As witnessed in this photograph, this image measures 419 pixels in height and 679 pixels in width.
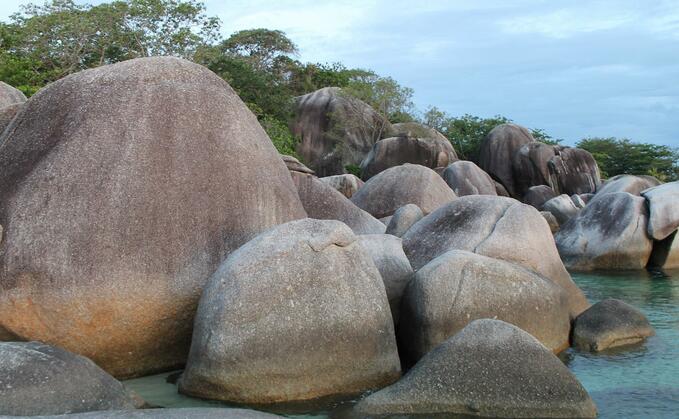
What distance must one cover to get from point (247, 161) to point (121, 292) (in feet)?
6.71

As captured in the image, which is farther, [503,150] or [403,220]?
[503,150]

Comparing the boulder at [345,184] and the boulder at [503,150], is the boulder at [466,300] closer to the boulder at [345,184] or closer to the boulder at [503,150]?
the boulder at [345,184]

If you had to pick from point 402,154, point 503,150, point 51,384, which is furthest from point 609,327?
point 503,150

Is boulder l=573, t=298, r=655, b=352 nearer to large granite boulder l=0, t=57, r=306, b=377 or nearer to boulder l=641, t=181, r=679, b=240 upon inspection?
large granite boulder l=0, t=57, r=306, b=377

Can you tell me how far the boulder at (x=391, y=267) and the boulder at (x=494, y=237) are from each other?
1.04 meters

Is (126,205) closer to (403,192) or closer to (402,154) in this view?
(403,192)

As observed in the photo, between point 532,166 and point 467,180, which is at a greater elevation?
point 467,180

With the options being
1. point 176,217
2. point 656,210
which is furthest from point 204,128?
point 656,210

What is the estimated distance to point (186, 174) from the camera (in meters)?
8.35

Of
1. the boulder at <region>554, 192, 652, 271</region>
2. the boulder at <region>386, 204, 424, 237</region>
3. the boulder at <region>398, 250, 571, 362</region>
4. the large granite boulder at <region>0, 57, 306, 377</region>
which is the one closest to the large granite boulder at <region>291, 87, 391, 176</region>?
the boulder at <region>554, 192, 652, 271</region>

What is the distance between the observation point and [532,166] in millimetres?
37750

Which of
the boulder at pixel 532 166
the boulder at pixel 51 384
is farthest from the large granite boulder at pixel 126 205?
the boulder at pixel 532 166

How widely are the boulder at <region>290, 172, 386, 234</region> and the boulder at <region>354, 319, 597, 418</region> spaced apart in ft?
20.1

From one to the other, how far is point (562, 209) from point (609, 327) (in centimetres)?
1700
